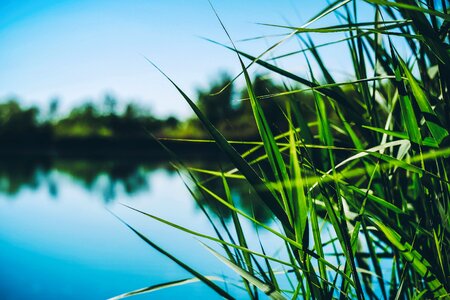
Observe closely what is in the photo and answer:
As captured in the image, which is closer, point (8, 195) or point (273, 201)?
point (273, 201)

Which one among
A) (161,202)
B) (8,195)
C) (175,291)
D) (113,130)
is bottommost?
(175,291)

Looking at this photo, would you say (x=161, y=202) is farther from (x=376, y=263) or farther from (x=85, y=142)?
(x=85, y=142)

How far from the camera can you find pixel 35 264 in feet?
12.2

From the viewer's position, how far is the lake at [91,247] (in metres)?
3.07

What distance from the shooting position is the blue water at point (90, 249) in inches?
121

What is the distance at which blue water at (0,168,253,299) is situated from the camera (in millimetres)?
3064

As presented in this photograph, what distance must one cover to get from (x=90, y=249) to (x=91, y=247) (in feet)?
0.24

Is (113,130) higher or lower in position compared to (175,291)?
higher

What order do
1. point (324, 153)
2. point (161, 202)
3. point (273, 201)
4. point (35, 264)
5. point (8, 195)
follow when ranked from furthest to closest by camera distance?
point (8, 195) < point (161, 202) < point (35, 264) < point (324, 153) < point (273, 201)

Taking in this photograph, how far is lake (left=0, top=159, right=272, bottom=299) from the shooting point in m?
3.07

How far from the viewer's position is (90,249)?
412 centimetres

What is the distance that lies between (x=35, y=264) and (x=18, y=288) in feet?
2.12

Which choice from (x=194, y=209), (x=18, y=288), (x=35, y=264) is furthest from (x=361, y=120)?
(x=194, y=209)

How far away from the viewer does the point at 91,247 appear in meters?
4.19
